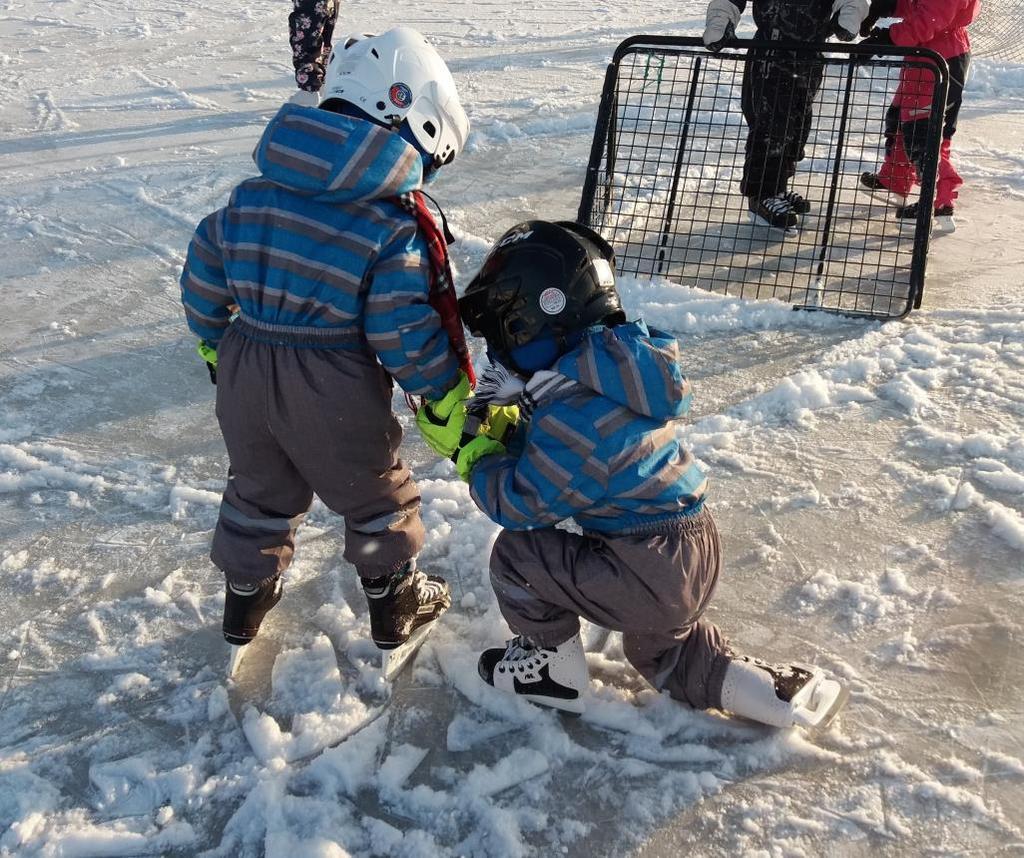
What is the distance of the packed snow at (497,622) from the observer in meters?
1.99

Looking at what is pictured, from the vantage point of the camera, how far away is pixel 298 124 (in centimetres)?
194

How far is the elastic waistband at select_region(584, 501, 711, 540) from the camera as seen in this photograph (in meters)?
2.06

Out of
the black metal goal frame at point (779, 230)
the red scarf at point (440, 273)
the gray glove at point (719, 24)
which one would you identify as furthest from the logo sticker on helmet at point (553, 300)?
the gray glove at point (719, 24)

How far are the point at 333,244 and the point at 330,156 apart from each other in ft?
0.58

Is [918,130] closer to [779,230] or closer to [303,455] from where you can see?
[779,230]

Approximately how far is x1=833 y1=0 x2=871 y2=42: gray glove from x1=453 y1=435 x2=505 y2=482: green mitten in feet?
10.4

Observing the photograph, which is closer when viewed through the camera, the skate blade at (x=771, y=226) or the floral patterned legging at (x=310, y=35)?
the skate blade at (x=771, y=226)

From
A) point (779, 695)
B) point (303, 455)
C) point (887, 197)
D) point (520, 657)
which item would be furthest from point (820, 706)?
point (887, 197)

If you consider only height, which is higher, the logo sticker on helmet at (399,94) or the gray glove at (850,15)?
the gray glove at (850,15)

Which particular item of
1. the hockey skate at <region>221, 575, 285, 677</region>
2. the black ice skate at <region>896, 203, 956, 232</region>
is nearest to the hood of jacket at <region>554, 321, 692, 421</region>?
the hockey skate at <region>221, 575, 285, 677</region>

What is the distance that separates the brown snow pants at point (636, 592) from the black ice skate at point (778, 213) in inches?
119

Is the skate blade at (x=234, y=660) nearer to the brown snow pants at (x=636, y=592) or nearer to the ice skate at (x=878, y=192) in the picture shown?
the brown snow pants at (x=636, y=592)

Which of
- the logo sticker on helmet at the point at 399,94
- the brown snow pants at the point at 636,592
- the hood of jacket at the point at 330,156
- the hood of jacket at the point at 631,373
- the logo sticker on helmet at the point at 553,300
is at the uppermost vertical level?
the logo sticker on helmet at the point at 399,94

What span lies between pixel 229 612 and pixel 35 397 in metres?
1.75
